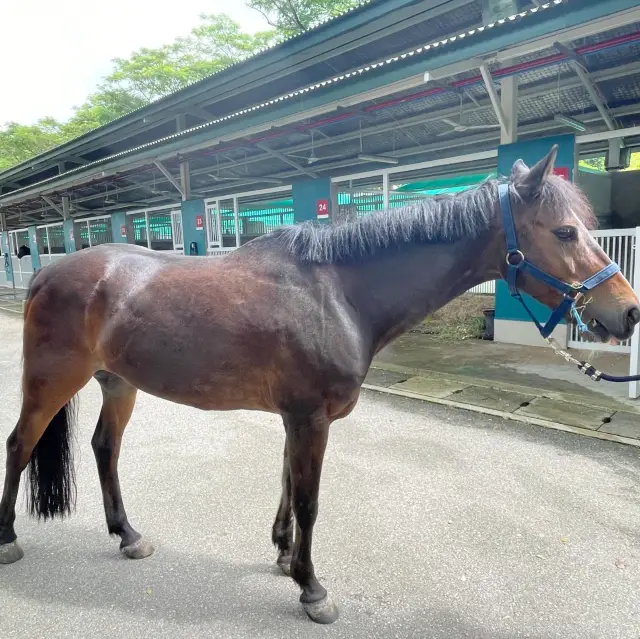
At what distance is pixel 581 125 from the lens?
6906 mm

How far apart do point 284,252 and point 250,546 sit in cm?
155

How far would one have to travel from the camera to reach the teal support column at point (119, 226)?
1435cm

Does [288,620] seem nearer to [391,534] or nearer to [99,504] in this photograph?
[391,534]

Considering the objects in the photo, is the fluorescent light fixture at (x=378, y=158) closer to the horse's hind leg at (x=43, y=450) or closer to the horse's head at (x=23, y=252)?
the horse's hind leg at (x=43, y=450)

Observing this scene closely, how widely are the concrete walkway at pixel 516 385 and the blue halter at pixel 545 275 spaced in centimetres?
250

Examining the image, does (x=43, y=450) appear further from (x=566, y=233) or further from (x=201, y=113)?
(x=201, y=113)

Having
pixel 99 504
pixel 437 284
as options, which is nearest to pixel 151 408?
pixel 99 504

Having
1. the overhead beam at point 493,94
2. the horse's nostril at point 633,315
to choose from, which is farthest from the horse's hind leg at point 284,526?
the overhead beam at point 493,94

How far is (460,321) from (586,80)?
14.0ft

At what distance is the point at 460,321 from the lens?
8617mm

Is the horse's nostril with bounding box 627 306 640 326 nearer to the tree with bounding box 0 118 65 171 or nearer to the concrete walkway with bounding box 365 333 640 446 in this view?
the concrete walkway with bounding box 365 333 640 446

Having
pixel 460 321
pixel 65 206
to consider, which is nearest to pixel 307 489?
pixel 460 321

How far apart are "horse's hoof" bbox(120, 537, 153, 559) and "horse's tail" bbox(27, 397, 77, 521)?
1.67ft

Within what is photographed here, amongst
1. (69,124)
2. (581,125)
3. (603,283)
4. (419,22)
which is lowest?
(603,283)
